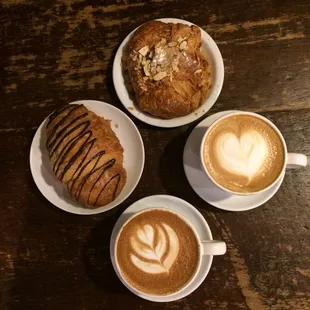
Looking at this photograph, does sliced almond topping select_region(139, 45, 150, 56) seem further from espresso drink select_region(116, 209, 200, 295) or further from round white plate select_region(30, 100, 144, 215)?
espresso drink select_region(116, 209, 200, 295)

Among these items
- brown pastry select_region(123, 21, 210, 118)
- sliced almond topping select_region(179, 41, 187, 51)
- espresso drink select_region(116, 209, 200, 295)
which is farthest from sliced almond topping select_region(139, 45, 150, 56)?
espresso drink select_region(116, 209, 200, 295)

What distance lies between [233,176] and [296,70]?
0.50m

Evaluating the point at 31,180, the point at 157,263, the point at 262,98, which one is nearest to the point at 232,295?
the point at 157,263

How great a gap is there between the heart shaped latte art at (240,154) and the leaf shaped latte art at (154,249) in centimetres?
26

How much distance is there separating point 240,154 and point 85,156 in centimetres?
46

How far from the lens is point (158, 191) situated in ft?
4.65

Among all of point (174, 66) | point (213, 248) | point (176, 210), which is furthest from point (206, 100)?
point (213, 248)

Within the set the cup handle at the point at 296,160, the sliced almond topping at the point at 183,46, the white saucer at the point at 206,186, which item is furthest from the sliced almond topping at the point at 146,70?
the cup handle at the point at 296,160

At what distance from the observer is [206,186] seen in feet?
4.44

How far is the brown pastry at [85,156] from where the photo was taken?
1287 mm

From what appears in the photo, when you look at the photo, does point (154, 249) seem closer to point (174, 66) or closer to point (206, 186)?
point (206, 186)

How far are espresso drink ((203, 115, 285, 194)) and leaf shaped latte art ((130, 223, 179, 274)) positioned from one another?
0.71 feet

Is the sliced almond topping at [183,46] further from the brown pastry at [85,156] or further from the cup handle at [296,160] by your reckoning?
the cup handle at [296,160]

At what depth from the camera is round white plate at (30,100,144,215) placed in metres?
1.37
